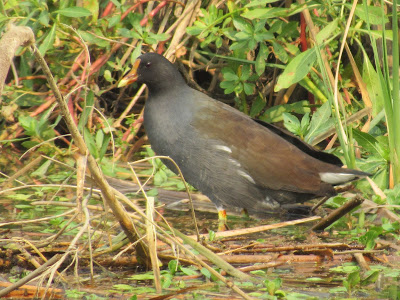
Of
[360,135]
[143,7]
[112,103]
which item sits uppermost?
[143,7]

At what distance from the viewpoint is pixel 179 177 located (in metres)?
4.35

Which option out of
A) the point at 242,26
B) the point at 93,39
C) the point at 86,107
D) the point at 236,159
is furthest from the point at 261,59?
the point at 86,107

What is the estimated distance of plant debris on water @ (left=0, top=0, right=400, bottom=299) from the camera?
244cm

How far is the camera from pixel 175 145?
12.2ft

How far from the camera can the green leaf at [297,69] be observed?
3827mm

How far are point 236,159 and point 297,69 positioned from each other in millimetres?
633

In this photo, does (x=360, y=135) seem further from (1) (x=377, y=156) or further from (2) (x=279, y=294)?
(2) (x=279, y=294)

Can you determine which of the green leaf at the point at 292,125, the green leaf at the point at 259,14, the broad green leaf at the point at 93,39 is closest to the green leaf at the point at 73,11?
the broad green leaf at the point at 93,39

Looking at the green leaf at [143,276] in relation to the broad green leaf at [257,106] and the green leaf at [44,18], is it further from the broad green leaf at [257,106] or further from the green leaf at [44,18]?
the broad green leaf at [257,106]

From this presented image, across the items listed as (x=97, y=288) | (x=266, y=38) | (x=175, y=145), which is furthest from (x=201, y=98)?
(x=97, y=288)

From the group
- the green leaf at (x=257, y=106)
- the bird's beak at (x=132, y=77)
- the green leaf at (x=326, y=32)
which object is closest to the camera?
the green leaf at (x=326, y=32)

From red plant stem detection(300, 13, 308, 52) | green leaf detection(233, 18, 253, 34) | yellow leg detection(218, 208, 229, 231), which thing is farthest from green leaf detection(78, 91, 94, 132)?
red plant stem detection(300, 13, 308, 52)

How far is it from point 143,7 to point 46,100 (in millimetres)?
1039

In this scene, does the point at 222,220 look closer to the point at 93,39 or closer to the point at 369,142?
the point at 369,142
